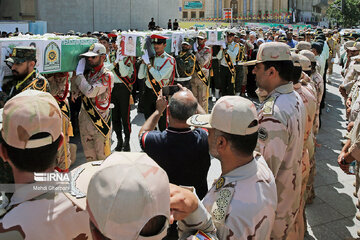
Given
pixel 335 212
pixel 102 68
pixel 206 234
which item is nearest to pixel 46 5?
pixel 102 68

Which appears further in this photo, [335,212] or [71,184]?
[335,212]

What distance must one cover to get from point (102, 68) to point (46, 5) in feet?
43.8

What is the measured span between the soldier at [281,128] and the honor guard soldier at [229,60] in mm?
7351

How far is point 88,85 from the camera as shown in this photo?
4750mm

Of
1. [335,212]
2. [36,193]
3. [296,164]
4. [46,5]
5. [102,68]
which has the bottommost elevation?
[335,212]

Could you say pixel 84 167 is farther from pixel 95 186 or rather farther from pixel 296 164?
pixel 296 164

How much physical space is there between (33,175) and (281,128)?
187 cm

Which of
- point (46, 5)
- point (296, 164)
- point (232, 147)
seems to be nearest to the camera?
point (232, 147)

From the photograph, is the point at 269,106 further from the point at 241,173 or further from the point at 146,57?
the point at 146,57

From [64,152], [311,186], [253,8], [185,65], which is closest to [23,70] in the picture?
[64,152]

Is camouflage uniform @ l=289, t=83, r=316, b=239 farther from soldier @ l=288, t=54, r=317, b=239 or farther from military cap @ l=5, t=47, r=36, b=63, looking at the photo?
military cap @ l=5, t=47, r=36, b=63

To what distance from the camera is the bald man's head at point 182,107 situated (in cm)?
283

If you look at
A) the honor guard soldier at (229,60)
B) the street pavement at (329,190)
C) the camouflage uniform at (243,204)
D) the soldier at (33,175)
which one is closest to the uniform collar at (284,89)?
the camouflage uniform at (243,204)

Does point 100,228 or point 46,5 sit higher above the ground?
point 46,5
